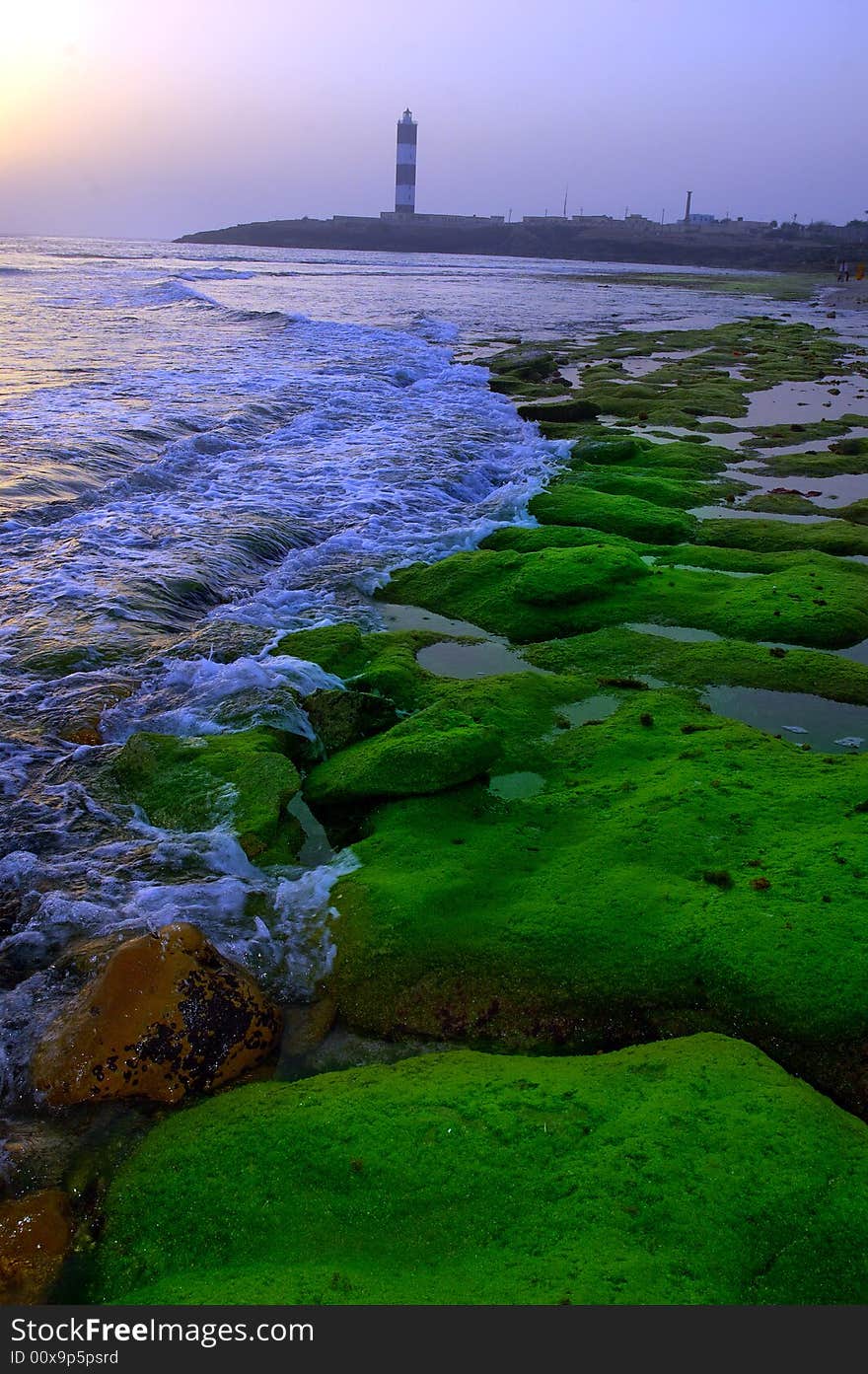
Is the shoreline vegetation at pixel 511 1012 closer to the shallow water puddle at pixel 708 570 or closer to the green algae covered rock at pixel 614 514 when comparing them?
the shallow water puddle at pixel 708 570

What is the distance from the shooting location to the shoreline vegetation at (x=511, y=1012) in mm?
3656

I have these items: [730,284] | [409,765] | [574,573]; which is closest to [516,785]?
[409,765]

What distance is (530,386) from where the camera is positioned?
1056 inches

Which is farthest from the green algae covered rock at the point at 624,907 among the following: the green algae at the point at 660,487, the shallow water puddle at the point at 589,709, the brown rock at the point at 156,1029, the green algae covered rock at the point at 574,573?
the green algae at the point at 660,487

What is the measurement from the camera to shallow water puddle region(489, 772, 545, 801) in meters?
7.07

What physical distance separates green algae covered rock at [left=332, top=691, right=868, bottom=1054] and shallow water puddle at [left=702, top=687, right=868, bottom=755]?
751 millimetres

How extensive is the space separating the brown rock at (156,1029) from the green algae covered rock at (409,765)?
2112 mm

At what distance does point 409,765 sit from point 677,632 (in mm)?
4570

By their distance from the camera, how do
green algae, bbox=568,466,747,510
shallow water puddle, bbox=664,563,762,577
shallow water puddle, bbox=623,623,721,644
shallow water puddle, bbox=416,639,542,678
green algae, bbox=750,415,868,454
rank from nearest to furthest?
shallow water puddle, bbox=416,639,542,678 < shallow water puddle, bbox=623,623,721,644 < shallow water puddle, bbox=664,563,762,577 < green algae, bbox=568,466,747,510 < green algae, bbox=750,415,868,454

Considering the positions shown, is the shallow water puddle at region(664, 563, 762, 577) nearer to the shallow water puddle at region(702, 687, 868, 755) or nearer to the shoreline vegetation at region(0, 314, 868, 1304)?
the shoreline vegetation at region(0, 314, 868, 1304)

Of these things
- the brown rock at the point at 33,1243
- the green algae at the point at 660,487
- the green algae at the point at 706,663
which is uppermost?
the green algae at the point at 660,487

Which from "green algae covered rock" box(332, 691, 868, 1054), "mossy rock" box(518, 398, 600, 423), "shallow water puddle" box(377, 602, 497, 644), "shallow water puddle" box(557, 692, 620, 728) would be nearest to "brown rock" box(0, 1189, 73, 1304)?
"green algae covered rock" box(332, 691, 868, 1054)

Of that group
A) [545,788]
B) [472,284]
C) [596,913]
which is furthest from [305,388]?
[472,284]

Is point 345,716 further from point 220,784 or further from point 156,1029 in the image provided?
point 156,1029
